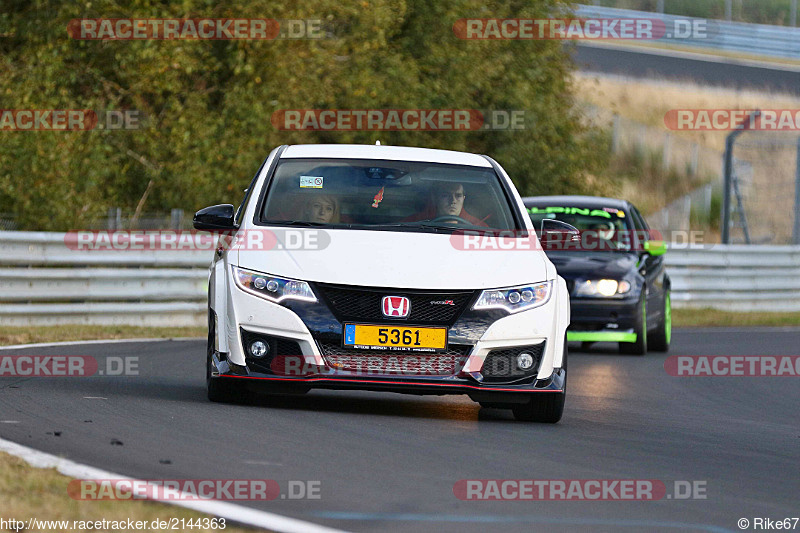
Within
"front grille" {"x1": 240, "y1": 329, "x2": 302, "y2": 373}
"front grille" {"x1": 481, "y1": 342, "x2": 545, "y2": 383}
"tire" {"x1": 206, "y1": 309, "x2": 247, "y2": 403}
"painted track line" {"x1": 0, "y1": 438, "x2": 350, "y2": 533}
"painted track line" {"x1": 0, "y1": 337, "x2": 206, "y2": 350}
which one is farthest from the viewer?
"painted track line" {"x1": 0, "y1": 337, "x2": 206, "y2": 350}

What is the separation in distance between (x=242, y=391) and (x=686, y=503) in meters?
3.29

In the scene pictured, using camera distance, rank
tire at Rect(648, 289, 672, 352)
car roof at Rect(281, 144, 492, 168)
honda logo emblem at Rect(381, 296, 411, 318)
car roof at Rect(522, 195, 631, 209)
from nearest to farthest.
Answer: honda logo emblem at Rect(381, 296, 411, 318) → car roof at Rect(281, 144, 492, 168) → tire at Rect(648, 289, 672, 352) → car roof at Rect(522, 195, 631, 209)

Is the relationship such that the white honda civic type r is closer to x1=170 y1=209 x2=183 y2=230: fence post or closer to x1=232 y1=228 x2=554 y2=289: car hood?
x1=232 y1=228 x2=554 y2=289: car hood

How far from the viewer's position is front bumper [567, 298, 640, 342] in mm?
15422

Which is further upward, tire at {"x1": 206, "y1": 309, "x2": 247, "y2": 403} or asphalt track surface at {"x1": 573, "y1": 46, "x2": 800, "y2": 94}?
asphalt track surface at {"x1": 573, "y1": 46, "x2": 800, "y2": 94}

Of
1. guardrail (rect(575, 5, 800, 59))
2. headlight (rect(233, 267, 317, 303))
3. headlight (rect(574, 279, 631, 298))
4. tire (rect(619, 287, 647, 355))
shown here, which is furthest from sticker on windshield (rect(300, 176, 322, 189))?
guardrail (rect(575, 5, 800, 59))

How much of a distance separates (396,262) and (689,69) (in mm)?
39120

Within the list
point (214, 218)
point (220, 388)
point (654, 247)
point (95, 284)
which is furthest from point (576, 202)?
point (220, 388)

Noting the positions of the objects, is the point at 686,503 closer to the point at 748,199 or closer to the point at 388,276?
the point at 388,276

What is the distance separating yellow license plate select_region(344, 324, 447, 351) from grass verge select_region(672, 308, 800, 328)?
14.0 meters

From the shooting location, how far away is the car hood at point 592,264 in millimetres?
15547

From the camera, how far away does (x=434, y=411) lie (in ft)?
30.5

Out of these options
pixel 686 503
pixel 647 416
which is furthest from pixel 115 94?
pixel 686 503

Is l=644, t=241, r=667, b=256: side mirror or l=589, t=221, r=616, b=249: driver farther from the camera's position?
l=589, t=221, r=616, b=249: driver
